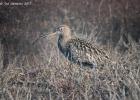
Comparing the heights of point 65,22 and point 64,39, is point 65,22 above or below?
above

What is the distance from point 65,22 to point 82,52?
3.51 meters

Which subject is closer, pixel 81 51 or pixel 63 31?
pixel 81 51

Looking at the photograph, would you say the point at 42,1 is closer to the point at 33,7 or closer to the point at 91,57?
the point at 33,7

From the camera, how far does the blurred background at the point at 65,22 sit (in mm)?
10625

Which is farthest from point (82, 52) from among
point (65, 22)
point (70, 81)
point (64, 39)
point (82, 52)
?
point (65, 22)

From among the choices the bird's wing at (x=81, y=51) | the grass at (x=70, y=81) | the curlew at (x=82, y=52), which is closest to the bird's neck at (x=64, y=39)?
the curlew at (x=82, y=52)

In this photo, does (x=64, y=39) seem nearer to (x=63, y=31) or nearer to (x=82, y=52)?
(x=63, y=31)

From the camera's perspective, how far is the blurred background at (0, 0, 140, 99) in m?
10.6

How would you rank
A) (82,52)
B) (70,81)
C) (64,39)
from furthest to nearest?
(64,39) → (82,52) → (70,81)

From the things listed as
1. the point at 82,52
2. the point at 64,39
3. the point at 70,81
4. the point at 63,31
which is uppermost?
the point at 63,31

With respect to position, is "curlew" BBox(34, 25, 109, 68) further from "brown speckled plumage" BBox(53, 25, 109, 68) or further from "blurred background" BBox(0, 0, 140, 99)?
"blurred background" BBox(0, 0, 140, 99)

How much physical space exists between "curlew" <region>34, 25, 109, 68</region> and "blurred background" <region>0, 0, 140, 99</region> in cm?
91

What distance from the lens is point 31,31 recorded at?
11484 mm

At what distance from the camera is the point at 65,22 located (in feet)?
39.2
